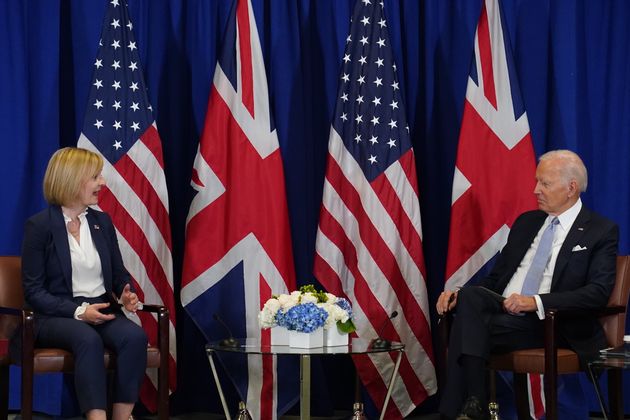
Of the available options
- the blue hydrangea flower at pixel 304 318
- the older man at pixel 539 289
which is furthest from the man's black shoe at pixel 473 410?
the blue hydrangea flower at pixel 304 318

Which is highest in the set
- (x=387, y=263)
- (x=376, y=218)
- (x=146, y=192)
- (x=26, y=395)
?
(x=146, y=192)

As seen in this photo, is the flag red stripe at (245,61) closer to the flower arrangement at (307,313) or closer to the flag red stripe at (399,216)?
the flag red stripe at (399,216)

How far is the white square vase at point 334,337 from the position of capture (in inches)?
168

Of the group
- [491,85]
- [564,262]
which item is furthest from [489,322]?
[491,85]

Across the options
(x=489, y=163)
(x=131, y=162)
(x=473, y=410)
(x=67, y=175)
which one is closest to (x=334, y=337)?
(x=473, y=410)

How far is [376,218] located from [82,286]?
5.57 feet

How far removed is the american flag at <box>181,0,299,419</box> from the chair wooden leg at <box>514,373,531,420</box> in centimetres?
129

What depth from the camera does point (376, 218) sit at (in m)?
5.26

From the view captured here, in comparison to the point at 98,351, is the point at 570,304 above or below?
above

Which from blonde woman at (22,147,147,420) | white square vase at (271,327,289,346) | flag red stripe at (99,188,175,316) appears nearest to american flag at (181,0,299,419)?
flag red stripe at (99,188,175,316)

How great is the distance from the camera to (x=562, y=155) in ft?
15.2

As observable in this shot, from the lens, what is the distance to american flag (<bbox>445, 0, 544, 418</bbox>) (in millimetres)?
5199

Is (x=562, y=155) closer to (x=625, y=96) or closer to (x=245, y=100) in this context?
(x=625, y=96)

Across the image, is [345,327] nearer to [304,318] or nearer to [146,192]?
[304,318]
